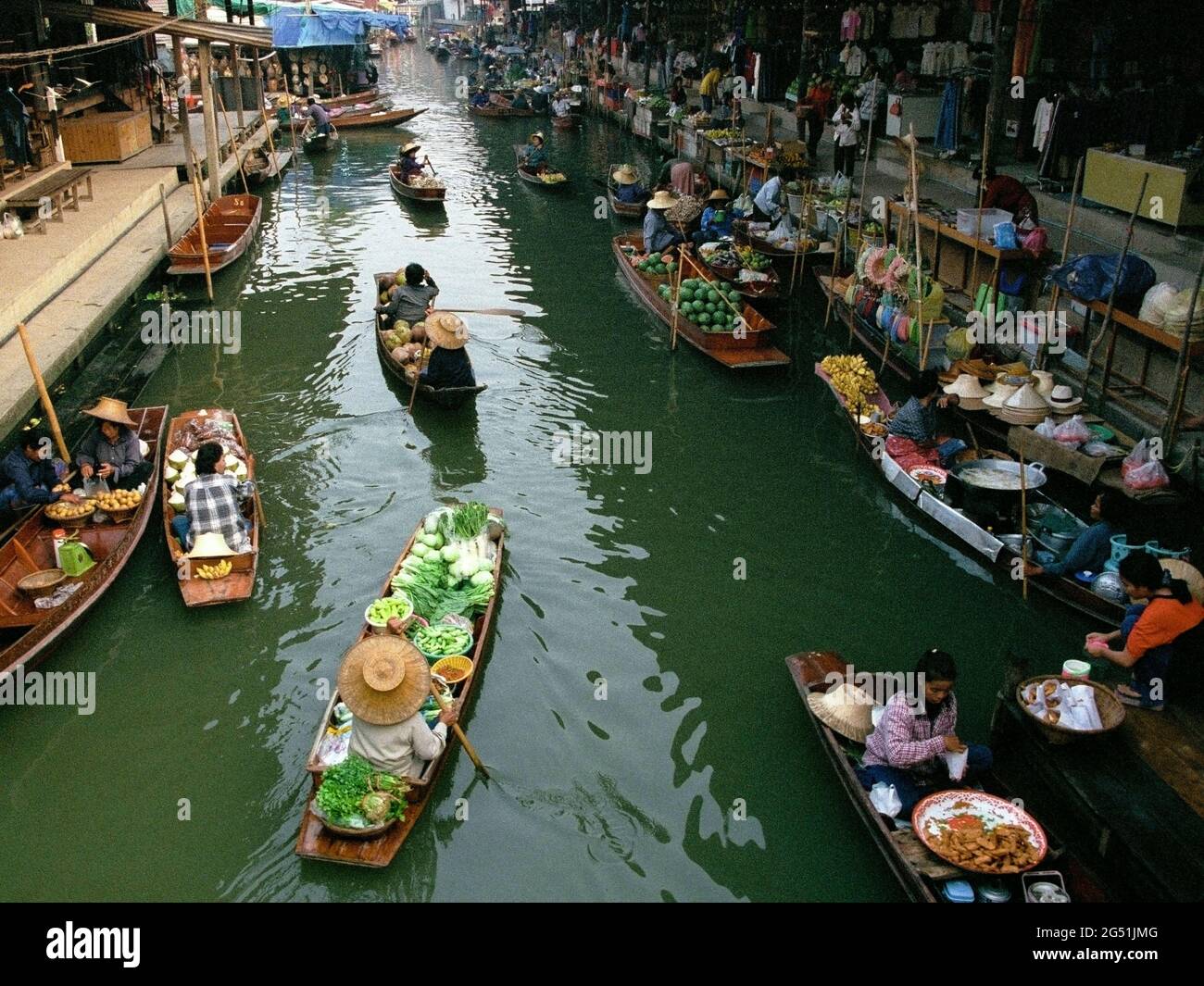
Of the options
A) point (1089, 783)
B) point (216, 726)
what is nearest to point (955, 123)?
point (1089, 783)

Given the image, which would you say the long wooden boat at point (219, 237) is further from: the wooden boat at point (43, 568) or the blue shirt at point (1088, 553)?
the blue shirt at point (1088, 553)

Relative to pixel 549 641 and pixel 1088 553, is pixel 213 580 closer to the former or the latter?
pixel 549 641

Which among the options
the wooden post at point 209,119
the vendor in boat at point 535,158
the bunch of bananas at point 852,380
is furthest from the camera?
the vendor in boat at point 535,158

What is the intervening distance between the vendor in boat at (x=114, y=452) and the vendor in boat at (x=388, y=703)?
4872 millimetres

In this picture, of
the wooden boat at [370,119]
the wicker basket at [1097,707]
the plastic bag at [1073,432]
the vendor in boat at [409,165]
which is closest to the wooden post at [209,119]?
the vendor in boat at [409,165]

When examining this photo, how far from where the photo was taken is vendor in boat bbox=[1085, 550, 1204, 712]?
655cm

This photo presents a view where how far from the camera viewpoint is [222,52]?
101 ft

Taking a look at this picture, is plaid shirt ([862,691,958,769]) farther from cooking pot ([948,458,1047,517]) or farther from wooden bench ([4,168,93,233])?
wooden bench ([4,168,93,233])

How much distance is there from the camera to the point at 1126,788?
19.6 feet

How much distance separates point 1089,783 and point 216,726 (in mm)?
5936

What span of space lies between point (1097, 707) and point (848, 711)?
5.08 feet

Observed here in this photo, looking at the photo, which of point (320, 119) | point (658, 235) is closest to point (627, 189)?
point (658, 235)

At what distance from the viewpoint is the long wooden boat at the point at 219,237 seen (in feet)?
54.5

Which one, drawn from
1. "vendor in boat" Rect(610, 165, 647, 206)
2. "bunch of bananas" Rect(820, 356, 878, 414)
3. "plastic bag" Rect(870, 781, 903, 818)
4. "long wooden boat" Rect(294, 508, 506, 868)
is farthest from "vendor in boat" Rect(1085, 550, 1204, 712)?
"vendor in boat" Rect(610, 165, 647, 206)
